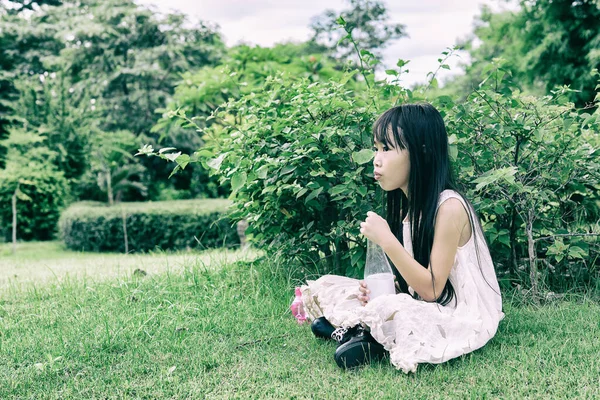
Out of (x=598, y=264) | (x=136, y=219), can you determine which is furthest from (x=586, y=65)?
(x=136, y=219)

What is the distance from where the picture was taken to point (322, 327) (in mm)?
2609

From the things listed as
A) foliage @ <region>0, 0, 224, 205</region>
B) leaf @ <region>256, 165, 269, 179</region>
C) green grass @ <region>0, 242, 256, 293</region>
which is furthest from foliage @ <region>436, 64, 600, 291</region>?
foliage @ <region>0, 0, 224, 205</region>

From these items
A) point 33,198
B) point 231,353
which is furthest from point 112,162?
point 231,353

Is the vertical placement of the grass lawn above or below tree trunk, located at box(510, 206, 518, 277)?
below

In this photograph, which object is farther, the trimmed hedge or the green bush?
the green bush

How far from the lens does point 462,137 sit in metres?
3.25

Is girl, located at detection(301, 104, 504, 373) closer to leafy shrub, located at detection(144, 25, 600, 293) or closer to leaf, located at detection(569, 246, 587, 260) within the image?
leafy shrub, located at detection(144, 25, 600, 293)

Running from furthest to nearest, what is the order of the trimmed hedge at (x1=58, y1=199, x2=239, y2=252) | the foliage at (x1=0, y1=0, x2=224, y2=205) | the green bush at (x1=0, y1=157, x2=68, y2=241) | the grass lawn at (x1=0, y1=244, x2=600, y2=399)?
the foliage at (x1=0, y1=0, x2=224, y2=205)
the green bush at (x1=0, y1=157, x2=68, y2=241)
the trimmed hedge at (x1=58, y1=199, x2=239, y2=252)
the grass lawn at (x1=0, y1=244, x2=600, y2=399)

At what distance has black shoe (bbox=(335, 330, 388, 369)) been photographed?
91.5 inches

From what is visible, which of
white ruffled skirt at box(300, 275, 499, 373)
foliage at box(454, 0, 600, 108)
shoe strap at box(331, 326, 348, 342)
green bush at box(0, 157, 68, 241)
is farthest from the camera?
foliage at box(454, 0, 600, 108)

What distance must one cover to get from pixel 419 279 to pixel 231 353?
36.2 inches

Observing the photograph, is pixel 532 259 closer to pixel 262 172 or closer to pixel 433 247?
pixel 433 247

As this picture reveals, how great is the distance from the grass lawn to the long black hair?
0.46 meters

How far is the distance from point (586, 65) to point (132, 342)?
10.00 m
